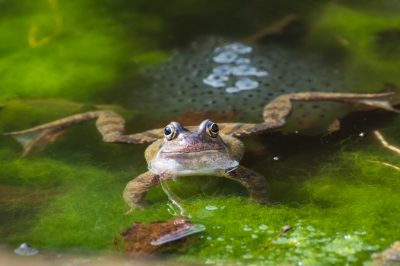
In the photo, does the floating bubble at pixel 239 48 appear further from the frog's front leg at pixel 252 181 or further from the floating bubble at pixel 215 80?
the frog's front leg at pixel 252 181

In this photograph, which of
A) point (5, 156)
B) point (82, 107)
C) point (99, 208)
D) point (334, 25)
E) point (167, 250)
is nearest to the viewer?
point (167, 250)

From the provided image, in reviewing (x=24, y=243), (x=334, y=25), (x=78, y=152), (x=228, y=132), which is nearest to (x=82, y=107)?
(x=78, y=152)

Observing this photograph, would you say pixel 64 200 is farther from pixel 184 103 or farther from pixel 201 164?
pixel 184 103

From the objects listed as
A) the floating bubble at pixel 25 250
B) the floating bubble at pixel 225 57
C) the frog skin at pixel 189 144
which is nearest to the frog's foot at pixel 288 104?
the frog skin at pixel 189 144

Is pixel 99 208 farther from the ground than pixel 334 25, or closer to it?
closer to it

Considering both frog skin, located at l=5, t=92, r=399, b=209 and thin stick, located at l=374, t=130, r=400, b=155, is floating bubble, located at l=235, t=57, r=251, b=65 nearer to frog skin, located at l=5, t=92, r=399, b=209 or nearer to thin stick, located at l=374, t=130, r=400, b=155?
frog skin, located at l=5, t=92, r=399, b=209

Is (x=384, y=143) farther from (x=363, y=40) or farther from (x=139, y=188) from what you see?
(x=363, y=40)

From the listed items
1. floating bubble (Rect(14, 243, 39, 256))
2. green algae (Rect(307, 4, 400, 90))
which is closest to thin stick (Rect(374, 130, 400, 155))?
green algae (Rect(307, 4, 400, 90))
